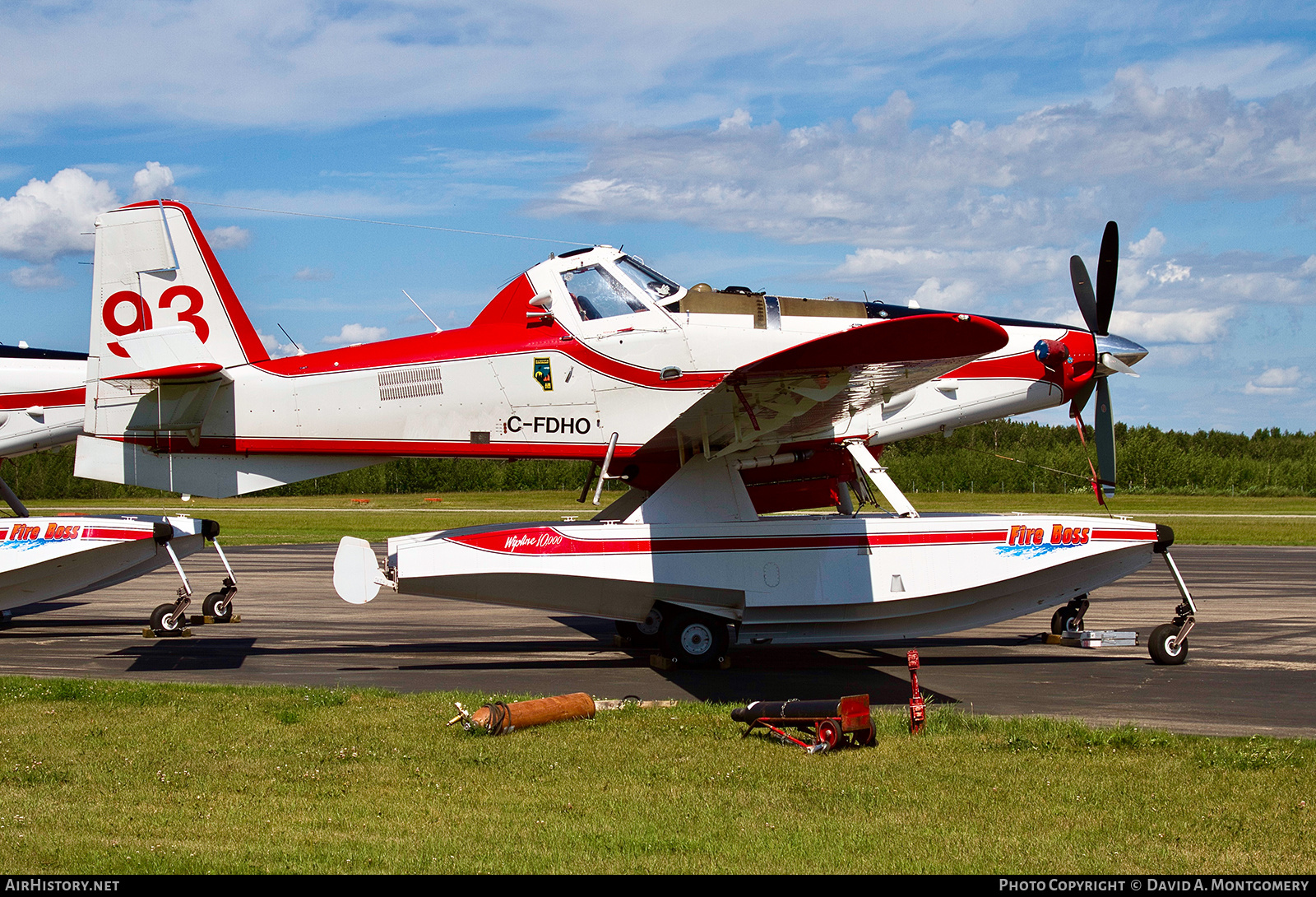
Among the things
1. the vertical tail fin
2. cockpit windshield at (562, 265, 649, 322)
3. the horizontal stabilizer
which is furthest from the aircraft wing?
the horizontal stabilizer

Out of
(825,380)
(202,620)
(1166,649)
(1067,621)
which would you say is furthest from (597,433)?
(1166,649)

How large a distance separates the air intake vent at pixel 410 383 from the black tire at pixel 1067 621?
7.75m

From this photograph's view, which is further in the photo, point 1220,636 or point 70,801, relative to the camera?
point 1220,636

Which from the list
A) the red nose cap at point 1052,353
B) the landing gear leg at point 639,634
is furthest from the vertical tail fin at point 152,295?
the red nose cap at point 1052,353

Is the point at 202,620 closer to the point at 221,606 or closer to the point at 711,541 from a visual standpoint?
the point at 221,606

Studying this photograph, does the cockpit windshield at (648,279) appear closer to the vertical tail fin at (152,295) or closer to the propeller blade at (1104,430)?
the vertical tail fin at (152,295)

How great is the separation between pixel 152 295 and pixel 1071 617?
11199 mm

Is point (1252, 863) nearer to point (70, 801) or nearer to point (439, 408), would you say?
point (70, 801)

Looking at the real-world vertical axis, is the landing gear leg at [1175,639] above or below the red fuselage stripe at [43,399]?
below

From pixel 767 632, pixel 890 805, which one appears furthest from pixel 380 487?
pixel 890 805

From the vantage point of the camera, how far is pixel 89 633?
13.7m

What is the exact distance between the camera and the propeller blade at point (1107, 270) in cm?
1254

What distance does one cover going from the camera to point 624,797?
6094 millimetres

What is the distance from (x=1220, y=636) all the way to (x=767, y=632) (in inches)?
239
